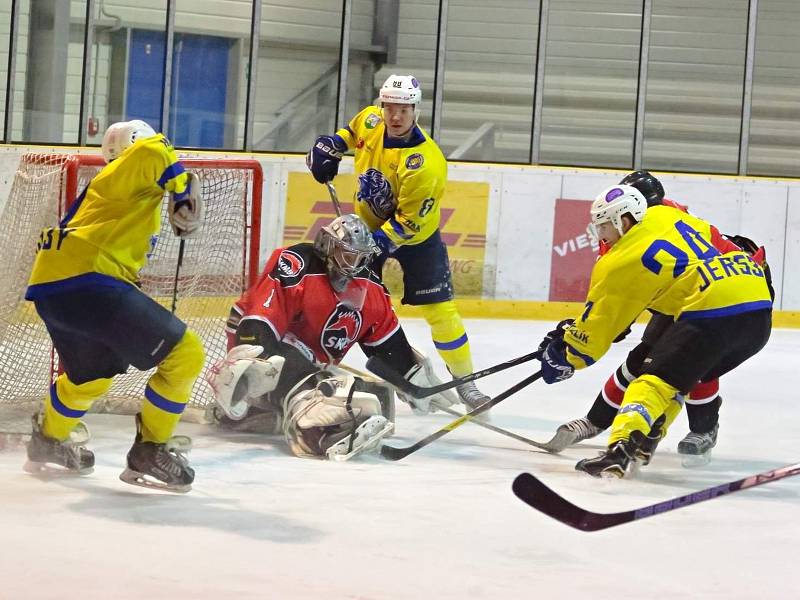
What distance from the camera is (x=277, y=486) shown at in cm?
347

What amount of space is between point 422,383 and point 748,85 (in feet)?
15.7

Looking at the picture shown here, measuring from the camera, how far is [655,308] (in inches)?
152

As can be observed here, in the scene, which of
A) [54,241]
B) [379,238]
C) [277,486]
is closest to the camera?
[54,241]

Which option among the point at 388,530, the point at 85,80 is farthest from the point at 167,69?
the point at 388,530

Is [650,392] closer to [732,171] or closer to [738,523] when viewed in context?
[738,523]

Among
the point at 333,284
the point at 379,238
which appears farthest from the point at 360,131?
the point at 333,284

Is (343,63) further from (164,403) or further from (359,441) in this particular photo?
(164,403)

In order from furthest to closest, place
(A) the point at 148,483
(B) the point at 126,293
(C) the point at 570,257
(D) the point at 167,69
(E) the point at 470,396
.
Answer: (D) the point at 167,69
(C) the point at 570,257
(E) the point at 470,396
(A) the point at 148,483
(B) the point at 126,293

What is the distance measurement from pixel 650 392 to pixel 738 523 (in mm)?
542

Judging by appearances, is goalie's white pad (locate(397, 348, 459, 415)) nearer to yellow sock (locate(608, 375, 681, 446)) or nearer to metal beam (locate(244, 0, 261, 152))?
yellow sock (locate(608, 375, 681, 446))

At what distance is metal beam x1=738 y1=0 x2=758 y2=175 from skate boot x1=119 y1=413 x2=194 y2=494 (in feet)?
19.5

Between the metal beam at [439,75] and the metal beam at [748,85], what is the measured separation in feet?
6.54

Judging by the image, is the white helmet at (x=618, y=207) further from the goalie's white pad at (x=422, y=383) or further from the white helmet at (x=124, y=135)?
the white helmet at (x=124, y=135)

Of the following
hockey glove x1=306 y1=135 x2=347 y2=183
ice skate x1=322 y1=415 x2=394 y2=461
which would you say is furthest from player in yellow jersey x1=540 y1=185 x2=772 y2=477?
hockey glove x1=306 y1=135 x2=347 y2=183
